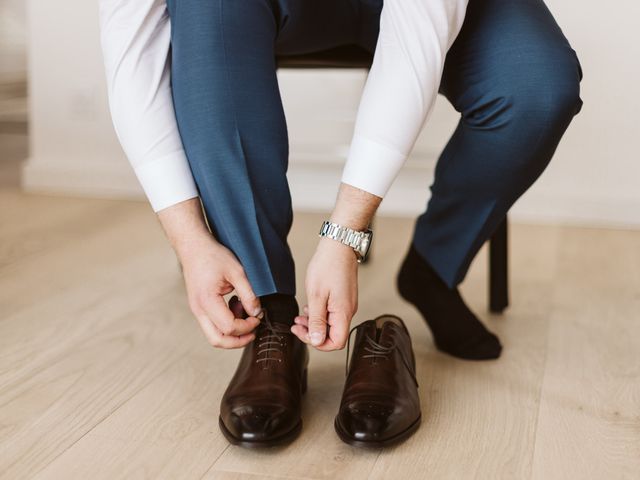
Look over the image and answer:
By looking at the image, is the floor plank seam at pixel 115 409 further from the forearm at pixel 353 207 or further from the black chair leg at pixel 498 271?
the black chair leg at pixel 498 271

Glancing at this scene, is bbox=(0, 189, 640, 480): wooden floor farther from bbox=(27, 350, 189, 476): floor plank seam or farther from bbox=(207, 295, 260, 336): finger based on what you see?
bbox=(207, 295, 260, 336): finger

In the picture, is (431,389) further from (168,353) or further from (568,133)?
(568,133)

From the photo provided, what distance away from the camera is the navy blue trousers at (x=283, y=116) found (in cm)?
92

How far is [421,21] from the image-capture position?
0.89 metres

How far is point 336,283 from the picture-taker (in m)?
0.87

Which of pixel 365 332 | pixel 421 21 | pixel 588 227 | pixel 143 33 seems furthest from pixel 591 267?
pixel 143 33

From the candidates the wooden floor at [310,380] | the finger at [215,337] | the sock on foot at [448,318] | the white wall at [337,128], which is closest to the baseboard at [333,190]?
the white wall at [337,128]

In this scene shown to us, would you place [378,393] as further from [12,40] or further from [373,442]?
[12,40]

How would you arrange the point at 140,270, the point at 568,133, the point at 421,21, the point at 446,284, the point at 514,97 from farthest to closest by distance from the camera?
the point at 568,133 < the point at 140,270 < the point at 446,284 < the point at 514,97 < the point at 421,21

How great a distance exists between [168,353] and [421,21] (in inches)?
24.7

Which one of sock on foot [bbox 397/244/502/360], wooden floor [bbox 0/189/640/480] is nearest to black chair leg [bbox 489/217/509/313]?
wooden floor [bbox 0/189/640/480]

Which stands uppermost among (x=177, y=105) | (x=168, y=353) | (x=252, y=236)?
(x=177, y=105)

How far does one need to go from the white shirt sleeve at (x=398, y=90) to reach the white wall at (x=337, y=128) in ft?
4.29

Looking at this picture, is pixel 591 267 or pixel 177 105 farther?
pixel 591 267
